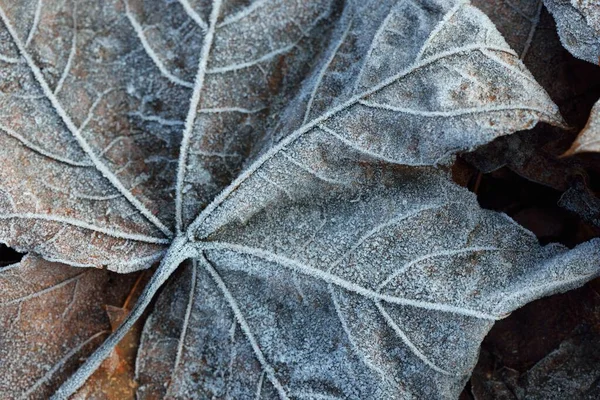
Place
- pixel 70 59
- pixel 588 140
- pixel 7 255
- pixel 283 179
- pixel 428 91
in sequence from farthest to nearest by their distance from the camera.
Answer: pixel 7 255 < pixel 70 59 < pixel 283 179 < pixel 428 91 < pixel 588 140

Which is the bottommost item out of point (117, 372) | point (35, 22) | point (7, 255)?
point (117, 372)

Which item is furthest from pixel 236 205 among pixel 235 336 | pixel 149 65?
pixel 149 65

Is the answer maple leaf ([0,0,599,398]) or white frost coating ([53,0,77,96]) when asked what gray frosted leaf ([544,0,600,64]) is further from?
white frost coating ([53,0,77,96])

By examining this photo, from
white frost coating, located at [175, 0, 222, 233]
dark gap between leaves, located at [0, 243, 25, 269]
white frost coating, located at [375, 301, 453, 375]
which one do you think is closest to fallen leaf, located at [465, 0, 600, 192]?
white frost coating, located at [375, 301, 453, 375]

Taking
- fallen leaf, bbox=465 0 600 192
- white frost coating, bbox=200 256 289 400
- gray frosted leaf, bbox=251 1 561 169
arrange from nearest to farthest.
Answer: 1. gray frosted leaf, bbox=251 1 561 169
2. white frost coating, bbox=200 256 289 400
3. fallen leaf, bbox=465 0 600 192

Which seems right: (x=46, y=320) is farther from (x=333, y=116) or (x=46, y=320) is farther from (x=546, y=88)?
(x=546, y=88)

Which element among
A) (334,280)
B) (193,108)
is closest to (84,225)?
(193,108)
